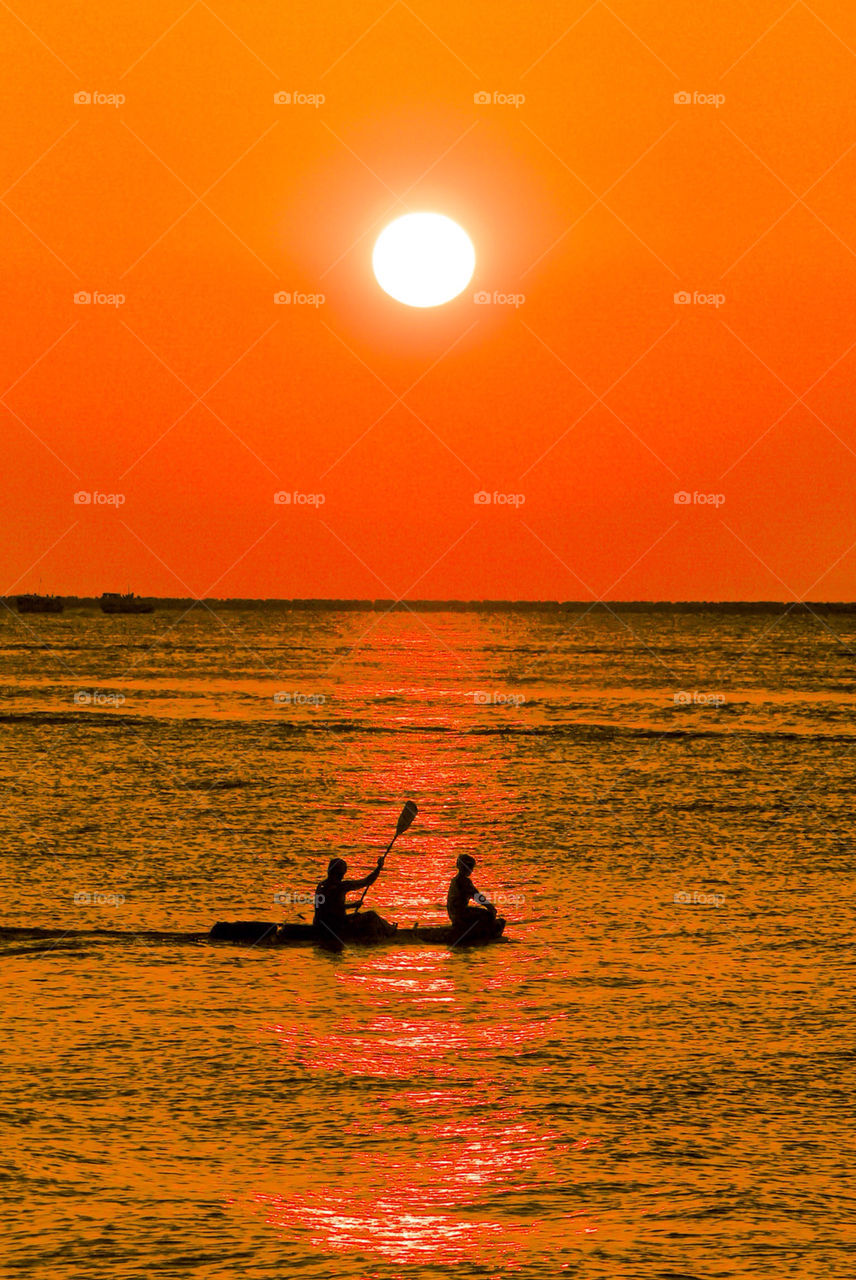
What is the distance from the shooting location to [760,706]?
8025cm

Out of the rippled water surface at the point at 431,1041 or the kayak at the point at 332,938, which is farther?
the kayak at the point at 332,938

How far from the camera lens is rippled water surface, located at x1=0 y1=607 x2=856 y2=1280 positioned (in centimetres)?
1023

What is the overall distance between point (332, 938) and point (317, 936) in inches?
9.8

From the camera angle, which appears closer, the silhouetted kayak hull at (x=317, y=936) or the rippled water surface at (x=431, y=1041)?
the rippled water surface at (x=431, y=1041)

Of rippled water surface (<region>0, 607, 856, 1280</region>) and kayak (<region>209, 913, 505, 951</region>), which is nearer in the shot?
rippled water surface (<region>0, 607, 856, 1280</region>)

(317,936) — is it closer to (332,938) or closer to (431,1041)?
(332,938)

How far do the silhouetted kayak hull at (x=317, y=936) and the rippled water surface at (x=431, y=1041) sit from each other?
1.03 ft

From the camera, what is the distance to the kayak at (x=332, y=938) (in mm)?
19766

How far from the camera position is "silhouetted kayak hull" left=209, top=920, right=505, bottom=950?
19766 millimetres

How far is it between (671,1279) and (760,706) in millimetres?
72796

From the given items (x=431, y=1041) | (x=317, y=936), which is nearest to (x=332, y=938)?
(x=317, y=936)

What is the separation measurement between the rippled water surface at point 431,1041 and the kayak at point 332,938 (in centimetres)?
32

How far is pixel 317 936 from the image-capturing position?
1988 centimetres

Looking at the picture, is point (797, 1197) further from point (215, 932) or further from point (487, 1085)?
point (215, 932)
